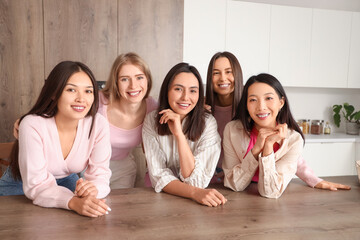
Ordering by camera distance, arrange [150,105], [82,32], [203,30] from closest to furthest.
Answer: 1. [150,105]
2. [82,32]
3. [203,30]

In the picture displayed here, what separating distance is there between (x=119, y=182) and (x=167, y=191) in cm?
79

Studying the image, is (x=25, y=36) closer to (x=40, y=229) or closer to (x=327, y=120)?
(x=40, y=229)

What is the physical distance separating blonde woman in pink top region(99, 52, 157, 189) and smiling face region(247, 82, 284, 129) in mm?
690

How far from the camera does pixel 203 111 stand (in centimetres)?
174

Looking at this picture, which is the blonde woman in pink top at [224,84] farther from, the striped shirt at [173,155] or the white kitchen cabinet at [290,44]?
the white kitchen cabinet at [290,44]

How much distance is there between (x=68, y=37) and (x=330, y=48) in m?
3.09

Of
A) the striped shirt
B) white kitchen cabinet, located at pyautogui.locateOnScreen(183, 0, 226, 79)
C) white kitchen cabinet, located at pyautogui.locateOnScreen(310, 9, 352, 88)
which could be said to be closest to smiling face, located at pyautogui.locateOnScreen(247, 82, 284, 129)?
the striped shirt

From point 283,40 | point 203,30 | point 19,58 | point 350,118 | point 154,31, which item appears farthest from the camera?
point 350,118

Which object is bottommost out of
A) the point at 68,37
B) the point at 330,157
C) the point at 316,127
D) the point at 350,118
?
the point at 330,157

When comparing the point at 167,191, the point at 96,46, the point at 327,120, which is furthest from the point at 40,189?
the point at 327,120

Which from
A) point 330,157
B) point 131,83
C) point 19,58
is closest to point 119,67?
point 131,83

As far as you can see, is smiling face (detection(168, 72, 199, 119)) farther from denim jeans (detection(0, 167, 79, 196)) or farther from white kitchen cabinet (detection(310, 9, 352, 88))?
white kitchen cabinet (detection(310, 9, 352, 88))

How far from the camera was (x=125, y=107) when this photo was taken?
80.0 inches

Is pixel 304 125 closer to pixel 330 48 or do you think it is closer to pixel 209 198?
pixel 330 48
